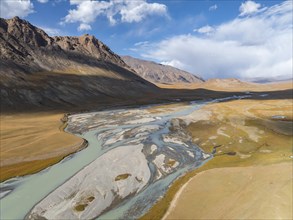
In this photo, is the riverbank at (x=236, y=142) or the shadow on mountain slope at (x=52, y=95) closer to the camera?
the riverbank at (x=236, y=142)

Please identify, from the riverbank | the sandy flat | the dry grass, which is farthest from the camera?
the dry grass

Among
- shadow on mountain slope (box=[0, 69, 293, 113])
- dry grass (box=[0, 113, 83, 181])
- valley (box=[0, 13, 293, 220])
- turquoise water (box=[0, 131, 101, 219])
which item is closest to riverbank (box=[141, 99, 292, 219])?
valley (box=[0, 13, 293, 220])

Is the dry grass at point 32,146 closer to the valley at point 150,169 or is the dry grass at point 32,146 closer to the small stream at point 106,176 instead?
the valley at point 150,169

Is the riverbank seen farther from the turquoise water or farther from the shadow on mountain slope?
the shadow on mountain slope

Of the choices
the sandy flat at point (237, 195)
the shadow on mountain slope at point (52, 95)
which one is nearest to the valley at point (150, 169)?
the sandy flat at point (237, 195)

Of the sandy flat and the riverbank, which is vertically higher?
the riverbank

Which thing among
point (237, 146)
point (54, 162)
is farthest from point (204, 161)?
point (54, 162)

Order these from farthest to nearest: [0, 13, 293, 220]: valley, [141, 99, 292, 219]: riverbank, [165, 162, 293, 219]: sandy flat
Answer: [141, 99, 292, 219]: riverbank, [0, 13, 293, 220]: valley, [165, 162, 293, 219]: sandy flat
